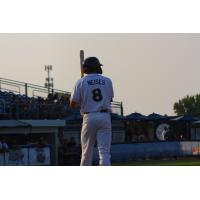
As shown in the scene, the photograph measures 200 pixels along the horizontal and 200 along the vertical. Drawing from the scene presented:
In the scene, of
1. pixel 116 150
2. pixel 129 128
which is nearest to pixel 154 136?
pixel 129 128

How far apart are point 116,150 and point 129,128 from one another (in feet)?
28.4

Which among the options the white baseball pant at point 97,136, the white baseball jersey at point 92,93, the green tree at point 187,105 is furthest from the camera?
the green tree at point 187,105

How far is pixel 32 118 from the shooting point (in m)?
31.2

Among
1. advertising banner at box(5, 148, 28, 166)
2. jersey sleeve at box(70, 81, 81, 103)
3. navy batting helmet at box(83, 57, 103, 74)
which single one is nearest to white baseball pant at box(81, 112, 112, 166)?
Answer: jersey sleeve at box(70, 81, 81, 103)

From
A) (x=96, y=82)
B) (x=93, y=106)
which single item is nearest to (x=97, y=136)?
(x=93, y=106)

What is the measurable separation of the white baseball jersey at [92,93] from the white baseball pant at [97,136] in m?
0.12

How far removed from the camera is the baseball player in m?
9.70

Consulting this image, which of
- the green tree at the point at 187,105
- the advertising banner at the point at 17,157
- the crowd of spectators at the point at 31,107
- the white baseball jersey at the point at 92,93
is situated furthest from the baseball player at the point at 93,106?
the green tree at the point at 187,105

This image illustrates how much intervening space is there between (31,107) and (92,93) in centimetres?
2133

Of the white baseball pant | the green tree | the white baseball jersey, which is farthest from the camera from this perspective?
the green tree

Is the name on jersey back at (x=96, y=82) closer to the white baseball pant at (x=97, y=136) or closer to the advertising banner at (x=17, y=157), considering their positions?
the white baseball pant at (x=97, y=136)

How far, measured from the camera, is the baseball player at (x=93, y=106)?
9695 millimetres

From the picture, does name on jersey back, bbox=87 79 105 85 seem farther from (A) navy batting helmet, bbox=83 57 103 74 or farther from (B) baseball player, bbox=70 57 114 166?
(A) navy batting helmet, bbox=83 57 103 74

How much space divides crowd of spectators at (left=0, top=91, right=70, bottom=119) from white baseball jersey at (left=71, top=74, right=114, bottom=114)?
20.1 metres
